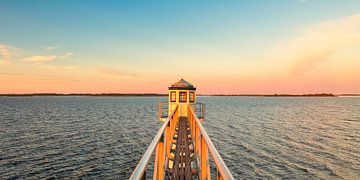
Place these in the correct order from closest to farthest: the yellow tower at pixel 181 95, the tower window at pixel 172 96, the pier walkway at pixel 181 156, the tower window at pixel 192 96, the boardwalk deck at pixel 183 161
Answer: the pier walkway at pixel 181 156
the boardwalk deck at pixel 183 161
the yellow tower at pixel 181 95
the tower window at pixel 172 96
the tower window at pixel 192 96

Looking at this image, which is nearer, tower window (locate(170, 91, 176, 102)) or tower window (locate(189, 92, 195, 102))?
tower window (locate(170, 91, 176, 102))

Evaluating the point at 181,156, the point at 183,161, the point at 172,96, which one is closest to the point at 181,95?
the point at 172,96

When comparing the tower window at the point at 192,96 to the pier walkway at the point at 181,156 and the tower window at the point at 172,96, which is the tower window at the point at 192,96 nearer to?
the tower window at the point at 172,96

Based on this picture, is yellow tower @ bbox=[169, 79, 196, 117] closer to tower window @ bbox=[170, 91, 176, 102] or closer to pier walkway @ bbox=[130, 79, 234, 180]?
tower window @ bbox=[170, 91, 176, 102]

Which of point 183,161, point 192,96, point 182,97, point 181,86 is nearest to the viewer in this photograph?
point 183,161

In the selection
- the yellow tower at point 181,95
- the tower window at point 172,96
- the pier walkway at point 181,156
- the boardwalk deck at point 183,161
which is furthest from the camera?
the tower window at point 172,96

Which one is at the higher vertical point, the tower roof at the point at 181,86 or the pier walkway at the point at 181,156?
the tower roof at the point at 181,86

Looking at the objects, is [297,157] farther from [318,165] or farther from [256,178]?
[256,178]

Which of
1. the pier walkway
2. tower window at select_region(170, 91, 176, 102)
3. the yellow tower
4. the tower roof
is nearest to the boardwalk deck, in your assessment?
the pier walkway

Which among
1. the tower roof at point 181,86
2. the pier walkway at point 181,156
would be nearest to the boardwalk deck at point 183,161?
the pier walkway at point 181,156

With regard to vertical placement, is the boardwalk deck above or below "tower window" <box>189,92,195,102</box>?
below

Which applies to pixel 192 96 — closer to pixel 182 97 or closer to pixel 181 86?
pixel 182 97

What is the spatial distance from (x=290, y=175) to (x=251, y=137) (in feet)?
45.0

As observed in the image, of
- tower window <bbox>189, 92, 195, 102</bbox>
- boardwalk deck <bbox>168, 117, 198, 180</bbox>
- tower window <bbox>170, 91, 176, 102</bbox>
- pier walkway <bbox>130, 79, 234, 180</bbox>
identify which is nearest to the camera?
pier walkway <bbox>130, 79, 234, 180</bbox>
